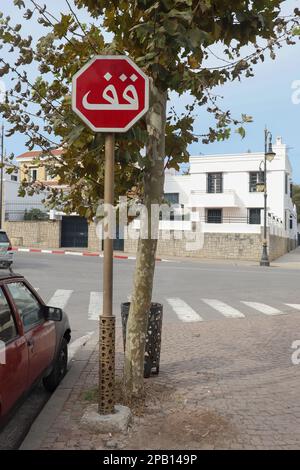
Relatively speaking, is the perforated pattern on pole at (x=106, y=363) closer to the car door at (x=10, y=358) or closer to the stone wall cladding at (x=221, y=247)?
the car door at (x=10, y=358)

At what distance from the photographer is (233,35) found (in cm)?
430

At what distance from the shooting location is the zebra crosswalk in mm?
10641

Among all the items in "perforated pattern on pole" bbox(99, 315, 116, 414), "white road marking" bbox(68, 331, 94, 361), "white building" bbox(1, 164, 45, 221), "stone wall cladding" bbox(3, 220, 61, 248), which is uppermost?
"white building" bbox(1, 164, 45, 221)

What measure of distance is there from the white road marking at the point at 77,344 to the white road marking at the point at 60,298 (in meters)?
3.06

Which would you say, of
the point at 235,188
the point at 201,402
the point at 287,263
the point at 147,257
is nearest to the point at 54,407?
the point at 201,402

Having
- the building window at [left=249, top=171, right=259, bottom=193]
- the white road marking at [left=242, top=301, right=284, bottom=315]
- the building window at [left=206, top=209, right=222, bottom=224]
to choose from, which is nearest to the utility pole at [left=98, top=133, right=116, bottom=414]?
the white road marking at [left=242, top=301, right=284, bottom=315]

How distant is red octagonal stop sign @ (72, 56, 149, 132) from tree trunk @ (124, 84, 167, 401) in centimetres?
70

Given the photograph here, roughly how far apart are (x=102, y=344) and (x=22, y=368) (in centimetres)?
72

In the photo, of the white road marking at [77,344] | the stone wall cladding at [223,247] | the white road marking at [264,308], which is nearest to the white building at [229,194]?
the stone wall cladding at [223,247]

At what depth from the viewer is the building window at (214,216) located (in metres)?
39.3

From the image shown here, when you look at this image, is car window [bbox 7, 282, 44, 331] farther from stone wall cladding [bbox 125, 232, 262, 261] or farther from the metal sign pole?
stone wall cladding [bbox 125, 232, 262, 261]

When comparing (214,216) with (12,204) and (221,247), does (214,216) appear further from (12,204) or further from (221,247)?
(12,204)

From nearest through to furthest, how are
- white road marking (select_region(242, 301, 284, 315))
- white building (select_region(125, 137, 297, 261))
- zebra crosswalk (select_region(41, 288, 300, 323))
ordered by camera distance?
zebra crosswalk (select_region(41, 288, 300, 323)) < white road marking (select_region(242, 301, 284, 315)) < white building (select_region(125, 137, 297, 261))
